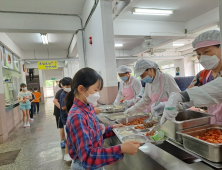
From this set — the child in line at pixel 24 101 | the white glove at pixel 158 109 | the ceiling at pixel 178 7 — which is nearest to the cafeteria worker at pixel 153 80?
the white glove at pixel 158 109

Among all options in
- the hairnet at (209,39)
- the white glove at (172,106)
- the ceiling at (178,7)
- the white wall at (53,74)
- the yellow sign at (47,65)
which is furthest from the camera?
the white wall at (53,74)

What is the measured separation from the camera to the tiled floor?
2.78 m

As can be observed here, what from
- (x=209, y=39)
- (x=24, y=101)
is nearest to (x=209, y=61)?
(x=209, y=39)

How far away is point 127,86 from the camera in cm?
324

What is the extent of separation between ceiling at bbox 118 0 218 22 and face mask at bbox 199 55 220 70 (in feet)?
11.4

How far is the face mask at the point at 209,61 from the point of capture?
1.25 metres

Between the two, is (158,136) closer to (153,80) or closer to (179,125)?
(179,125)

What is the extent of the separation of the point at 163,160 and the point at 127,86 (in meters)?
2.34

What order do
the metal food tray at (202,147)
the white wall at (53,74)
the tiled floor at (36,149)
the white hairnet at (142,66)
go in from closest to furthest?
1. the metal food tray at (202,147)
2. the white hairnet at (142,66)
3. the tiled floor at (36,149)
4. the white wall at (53,74)

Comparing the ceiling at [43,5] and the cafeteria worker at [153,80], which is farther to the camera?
the ceiling at [43,5]

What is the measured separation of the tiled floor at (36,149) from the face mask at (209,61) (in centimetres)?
261

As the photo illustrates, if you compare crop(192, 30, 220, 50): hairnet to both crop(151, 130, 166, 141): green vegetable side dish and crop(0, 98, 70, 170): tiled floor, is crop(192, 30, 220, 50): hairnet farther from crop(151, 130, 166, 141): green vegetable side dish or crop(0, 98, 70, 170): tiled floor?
crop(0, 98, 70, 170): tiled floor

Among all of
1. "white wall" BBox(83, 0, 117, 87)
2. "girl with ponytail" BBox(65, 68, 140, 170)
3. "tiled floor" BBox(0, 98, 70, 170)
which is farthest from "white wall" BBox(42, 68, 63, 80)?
"girl with ponytail" BBox(65, 68, 140, 170)

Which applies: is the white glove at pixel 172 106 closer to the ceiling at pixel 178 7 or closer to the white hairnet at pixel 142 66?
the white hairnet at pixel 142 66
